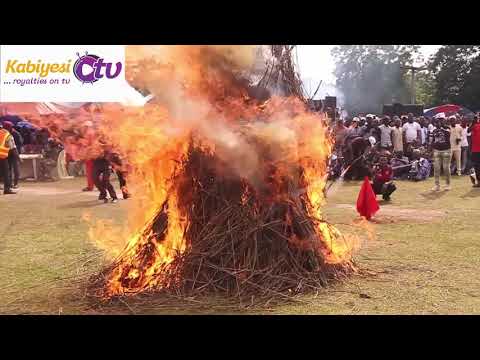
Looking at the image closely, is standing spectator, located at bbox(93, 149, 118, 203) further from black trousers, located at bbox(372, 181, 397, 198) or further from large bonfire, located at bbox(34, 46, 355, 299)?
large bonfire, located at bbox(34, 46, 355, 299)

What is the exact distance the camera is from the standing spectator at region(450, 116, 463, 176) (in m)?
14.9

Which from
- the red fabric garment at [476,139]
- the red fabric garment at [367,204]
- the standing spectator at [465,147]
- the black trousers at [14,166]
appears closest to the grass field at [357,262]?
the red fabric garment at [367,204]

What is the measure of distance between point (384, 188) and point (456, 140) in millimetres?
4649

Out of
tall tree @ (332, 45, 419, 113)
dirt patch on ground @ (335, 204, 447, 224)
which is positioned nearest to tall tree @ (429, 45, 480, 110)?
tall tree @ (332, 45, 419, 113)

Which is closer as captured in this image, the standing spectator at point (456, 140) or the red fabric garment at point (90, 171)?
the red fabric garment at point (90, 171)

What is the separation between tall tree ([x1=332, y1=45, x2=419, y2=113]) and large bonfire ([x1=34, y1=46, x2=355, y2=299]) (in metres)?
35.3

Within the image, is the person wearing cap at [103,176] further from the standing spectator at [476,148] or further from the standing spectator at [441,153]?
the standing spectator at [476,148]

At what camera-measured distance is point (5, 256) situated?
24.2 feet

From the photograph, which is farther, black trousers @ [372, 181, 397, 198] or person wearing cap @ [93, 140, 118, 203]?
person wearing cap @ [93, 140, 118, 203]

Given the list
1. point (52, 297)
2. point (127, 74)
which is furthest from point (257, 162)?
point (52, 297)

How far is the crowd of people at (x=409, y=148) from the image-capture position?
13656 millimetres

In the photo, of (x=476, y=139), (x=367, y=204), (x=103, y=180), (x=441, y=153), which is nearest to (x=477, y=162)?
(x=476, y=139)

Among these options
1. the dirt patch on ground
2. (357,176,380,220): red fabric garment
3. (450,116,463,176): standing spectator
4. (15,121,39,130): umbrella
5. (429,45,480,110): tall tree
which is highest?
(429,45,480,110): tall tree

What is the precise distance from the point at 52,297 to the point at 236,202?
224 centimetres
